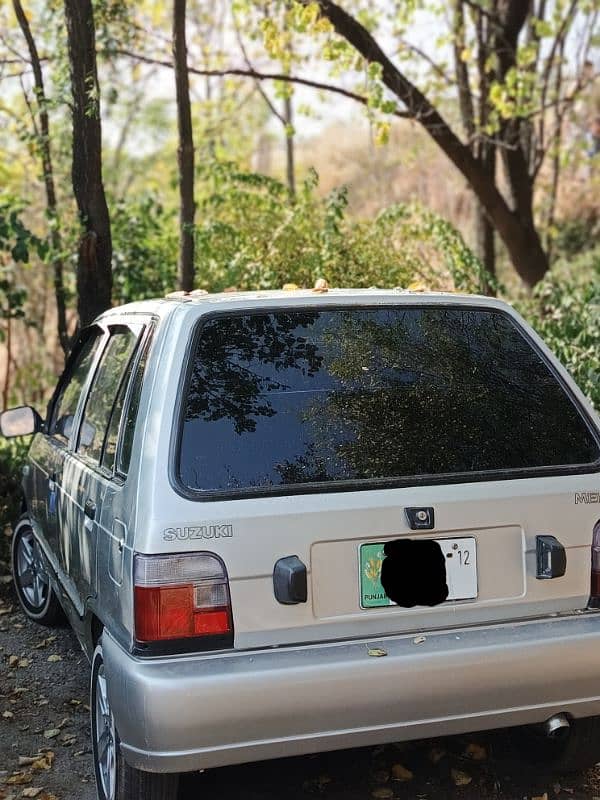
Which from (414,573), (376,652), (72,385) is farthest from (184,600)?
(72,385)

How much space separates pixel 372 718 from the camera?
10.2 feet

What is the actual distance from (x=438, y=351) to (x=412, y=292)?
339 millimetres

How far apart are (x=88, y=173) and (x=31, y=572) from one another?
121 inches

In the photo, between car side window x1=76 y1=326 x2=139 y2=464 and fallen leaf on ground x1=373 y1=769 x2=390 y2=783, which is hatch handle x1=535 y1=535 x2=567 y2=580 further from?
car side window x1=76 y1=326 x2=139 y2=464

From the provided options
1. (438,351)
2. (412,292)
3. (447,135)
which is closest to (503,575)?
(438,351)

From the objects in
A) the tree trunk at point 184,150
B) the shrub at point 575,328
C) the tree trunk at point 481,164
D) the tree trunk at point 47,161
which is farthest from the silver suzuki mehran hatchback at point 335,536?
the tree trunk at point 481,164

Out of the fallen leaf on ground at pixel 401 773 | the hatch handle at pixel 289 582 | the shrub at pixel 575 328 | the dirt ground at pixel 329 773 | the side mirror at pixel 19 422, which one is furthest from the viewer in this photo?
the shrub at pixel 575 328

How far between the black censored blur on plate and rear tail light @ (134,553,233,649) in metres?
0.52

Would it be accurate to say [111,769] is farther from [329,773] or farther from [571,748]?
[571,748]

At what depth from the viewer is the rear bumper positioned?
117 inches

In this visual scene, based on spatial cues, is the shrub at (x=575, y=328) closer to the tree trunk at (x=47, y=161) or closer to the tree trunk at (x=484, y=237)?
the tree trunk at (x=47, y=161)

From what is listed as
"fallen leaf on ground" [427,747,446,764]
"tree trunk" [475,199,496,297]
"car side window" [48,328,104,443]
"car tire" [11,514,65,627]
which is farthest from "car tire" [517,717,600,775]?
"tree trunk" [475,199,496,297]

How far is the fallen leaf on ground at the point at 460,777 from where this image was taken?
12.9ft

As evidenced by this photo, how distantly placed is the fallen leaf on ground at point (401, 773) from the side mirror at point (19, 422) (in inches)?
96.4
